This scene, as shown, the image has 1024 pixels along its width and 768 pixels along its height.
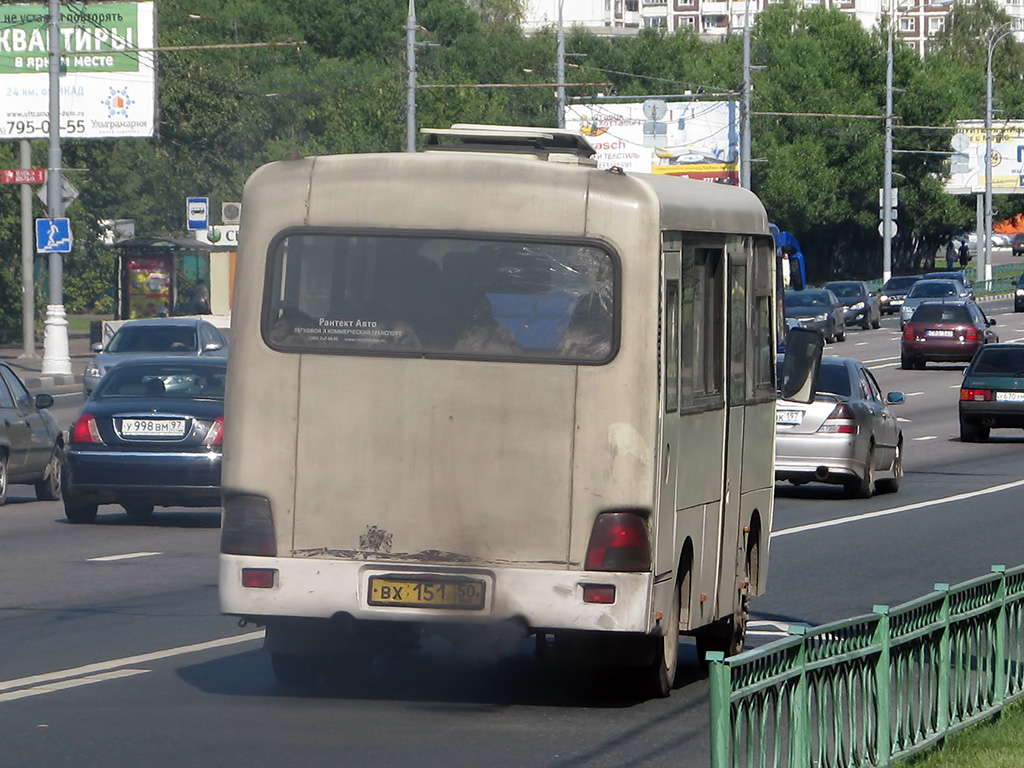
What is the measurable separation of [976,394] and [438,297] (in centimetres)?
2370

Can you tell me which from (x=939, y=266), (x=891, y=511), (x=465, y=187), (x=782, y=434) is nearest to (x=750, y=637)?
(x=465, y=187)

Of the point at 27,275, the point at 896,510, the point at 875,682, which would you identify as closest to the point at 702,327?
the point at 875,682

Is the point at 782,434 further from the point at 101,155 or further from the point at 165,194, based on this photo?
the point at 165,194

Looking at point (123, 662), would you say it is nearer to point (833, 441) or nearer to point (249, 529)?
point (249, 529)

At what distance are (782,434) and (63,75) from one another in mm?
28052

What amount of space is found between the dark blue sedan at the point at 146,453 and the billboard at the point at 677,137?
53315 mm

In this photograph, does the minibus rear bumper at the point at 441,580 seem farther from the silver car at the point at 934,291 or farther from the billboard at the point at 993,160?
the billboard at the point at 993,160

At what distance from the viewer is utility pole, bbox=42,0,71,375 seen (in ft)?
127

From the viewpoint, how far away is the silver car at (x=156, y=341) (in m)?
29.4

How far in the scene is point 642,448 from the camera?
8.34m

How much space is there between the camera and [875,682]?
681 centimetres

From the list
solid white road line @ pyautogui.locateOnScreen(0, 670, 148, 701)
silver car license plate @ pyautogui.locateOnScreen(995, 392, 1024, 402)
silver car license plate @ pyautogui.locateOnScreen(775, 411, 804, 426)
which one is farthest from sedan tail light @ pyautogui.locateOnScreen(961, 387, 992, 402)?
solid white road line @ pyautogui.locateOnScreen(0, 670, 148, 701)

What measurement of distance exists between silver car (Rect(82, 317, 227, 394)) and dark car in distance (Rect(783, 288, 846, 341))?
27.5m

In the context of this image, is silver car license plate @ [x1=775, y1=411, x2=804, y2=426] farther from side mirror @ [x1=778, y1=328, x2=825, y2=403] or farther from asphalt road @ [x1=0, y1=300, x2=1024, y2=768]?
side mirror @ [x1=778, y1=328, x2=825, y2=403]
